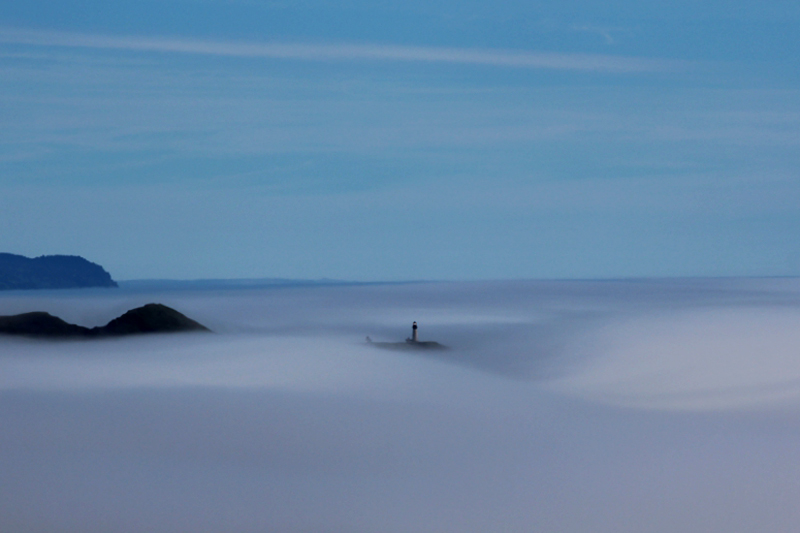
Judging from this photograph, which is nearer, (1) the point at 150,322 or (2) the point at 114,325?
(1) the point at 150,322

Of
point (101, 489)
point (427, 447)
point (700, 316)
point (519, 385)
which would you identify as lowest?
point (101, 489)

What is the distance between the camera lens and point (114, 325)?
41.9 metres

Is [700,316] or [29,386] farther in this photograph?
[700,316]

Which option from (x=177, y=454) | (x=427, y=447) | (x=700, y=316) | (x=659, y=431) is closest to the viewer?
(x=177, y=454)

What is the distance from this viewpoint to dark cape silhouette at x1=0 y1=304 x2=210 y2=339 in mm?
40656

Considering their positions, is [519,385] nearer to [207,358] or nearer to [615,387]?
[615,387]

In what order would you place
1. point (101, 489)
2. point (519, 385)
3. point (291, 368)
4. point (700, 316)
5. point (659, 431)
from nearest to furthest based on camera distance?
point (101, 489), point (659, 431), point (519, 385), point (291, 368), point (700, 316)

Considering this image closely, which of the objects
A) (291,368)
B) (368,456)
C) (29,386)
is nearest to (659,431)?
(368,456)

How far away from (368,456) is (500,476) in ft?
12.5

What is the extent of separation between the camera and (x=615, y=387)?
39.1 meters

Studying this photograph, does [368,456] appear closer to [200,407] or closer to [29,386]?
[200,407]

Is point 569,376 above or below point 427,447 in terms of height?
above

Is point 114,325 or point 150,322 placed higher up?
point 150,322

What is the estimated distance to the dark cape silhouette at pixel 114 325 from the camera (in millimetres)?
40656
